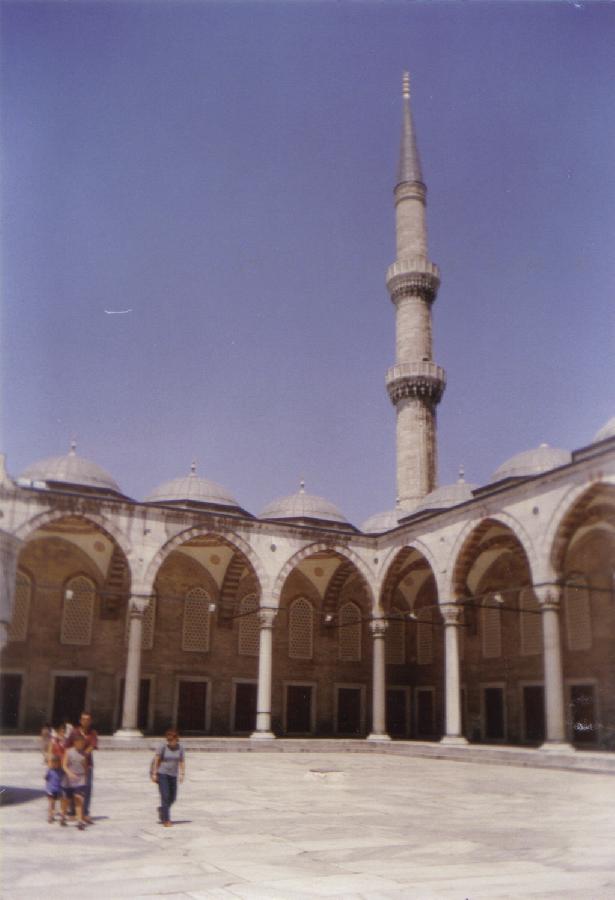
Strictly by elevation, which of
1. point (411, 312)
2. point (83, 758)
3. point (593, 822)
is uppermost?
point (411, 312)

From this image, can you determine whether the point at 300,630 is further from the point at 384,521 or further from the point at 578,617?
the point at 578,617

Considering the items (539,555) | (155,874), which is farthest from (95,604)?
(155,874)

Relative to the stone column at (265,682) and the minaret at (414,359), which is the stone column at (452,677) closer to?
the stone column at (265,682)

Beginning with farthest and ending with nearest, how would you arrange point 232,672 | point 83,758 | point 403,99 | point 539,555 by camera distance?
point 403,99 → point 232,672 → point 539,555 → point 83,758

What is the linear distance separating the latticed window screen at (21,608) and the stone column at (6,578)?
46.6 feet

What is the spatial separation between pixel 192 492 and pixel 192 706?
7.03 meters

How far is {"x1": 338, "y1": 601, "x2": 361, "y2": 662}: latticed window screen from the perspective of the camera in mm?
26766

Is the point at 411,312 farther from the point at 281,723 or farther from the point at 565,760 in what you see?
the point at 565,760

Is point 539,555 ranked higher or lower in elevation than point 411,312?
lower

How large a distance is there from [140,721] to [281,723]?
177 inches

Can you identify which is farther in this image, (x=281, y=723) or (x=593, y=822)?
(x=281, y=723)

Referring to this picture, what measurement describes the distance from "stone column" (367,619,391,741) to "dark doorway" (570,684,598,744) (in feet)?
16.3

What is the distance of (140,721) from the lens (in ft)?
76.6

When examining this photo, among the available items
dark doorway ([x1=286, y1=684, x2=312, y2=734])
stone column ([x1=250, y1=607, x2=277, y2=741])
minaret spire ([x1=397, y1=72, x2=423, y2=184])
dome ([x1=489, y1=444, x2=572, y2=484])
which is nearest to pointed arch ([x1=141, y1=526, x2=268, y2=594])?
stone column ([x1=250, y1=607, x2=277, y2=741])
